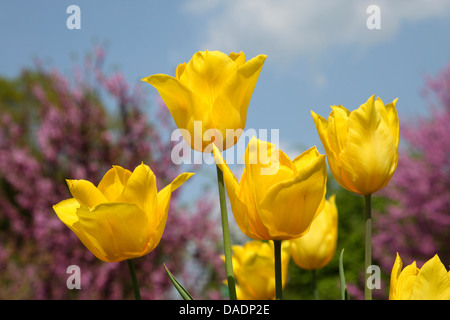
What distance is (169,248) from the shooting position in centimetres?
504

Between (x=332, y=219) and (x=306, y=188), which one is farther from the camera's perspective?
(x=332, y=219)

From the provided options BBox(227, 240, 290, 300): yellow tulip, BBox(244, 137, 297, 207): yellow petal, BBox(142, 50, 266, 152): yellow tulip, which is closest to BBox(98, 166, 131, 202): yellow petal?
BBox(142, 50, 266, 152): yellow tulip

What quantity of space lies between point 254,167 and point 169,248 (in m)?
4.33

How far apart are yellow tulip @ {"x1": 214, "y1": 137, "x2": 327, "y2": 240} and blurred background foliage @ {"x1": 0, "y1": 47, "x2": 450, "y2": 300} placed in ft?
11.5

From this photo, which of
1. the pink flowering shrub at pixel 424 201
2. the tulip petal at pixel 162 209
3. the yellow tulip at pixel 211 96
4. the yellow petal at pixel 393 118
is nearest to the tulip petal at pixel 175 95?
the yellow tulip at pixel 211 96

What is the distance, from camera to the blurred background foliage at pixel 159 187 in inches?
189

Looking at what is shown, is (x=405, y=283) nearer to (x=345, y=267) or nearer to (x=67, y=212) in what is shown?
(x=67, y=212)

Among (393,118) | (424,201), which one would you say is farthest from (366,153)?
(424,201)

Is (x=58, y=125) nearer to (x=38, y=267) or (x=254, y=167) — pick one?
(x=38, y=267)

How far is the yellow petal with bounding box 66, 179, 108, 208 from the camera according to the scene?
0.87 meters

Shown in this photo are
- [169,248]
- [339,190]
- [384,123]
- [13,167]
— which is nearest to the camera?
[384,123]

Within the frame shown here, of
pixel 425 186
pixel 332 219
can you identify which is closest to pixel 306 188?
pixel 332 219

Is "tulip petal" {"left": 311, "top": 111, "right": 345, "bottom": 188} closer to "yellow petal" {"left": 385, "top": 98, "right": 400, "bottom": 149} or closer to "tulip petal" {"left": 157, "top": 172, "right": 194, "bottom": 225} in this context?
"yellow petal" {"left": 385, "top": 98, "right": 400, "bottom": 149}

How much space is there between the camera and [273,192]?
2.65ft
